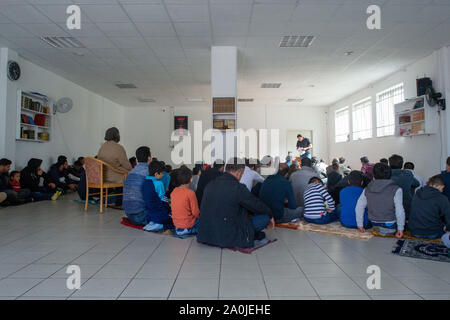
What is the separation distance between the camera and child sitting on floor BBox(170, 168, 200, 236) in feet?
10.5

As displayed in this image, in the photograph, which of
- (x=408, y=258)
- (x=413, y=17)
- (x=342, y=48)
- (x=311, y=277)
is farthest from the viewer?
(x=342, y=48)

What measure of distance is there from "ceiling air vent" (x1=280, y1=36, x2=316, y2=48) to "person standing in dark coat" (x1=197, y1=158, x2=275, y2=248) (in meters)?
4.00

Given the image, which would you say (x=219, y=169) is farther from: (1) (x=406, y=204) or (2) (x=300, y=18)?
(2) (x=300, y=18)

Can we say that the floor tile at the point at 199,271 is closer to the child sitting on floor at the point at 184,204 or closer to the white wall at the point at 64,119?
the child sitting on floor at the point at 184,204

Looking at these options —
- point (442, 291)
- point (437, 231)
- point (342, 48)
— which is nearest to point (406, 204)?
point (437, 231)

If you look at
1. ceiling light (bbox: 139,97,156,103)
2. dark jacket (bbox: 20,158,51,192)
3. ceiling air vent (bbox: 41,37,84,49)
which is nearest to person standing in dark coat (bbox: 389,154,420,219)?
ceiling air vent (bbox: 41,37,84,49)

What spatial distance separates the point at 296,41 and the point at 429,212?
13.5ft

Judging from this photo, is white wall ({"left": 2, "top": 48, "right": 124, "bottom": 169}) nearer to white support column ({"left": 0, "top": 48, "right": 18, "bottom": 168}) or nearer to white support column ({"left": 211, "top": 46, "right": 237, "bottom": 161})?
white support column ({"left": 0, "top": 48, "right": 18, "bottom": 168})

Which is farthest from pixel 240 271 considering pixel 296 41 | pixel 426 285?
pixel 296 41

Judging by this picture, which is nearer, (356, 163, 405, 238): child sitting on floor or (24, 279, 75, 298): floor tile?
(24, 279, 75, 298): floor tile

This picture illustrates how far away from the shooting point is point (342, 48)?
247 inches

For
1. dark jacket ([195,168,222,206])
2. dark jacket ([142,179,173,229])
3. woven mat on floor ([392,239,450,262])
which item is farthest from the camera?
dark jacket ([195,168,222,206])

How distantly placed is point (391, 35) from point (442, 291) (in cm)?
516

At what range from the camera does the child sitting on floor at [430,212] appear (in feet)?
9.77
